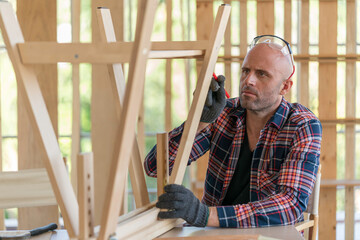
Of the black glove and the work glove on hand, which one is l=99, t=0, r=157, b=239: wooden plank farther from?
the work glove on hand

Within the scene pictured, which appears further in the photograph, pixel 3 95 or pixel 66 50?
pixel 3 95

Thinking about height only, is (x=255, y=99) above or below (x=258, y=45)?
below

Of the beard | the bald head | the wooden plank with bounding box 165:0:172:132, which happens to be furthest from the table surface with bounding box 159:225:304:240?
the wooden plank with bounding box 165:0:172:132

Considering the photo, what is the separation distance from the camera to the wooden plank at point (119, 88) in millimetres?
1630

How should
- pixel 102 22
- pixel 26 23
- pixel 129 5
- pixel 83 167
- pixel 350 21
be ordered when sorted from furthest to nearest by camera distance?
1. pixel 350 21
2. pixel 129 5
3. pixel 26 23
4. pixel 102 22
5. pixel 83 167

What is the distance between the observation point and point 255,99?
2.27 meters

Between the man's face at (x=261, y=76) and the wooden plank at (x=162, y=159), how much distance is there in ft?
2.31

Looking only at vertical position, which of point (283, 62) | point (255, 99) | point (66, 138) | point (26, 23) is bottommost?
point (66, 138)

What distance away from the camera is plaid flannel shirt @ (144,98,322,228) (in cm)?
183

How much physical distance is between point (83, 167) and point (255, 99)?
118 cm

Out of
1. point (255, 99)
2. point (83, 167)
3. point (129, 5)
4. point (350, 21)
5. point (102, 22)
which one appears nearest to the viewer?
point (83, 167)

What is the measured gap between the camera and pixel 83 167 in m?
1.23

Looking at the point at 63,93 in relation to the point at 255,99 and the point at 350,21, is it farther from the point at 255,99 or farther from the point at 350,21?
the point at 255,99

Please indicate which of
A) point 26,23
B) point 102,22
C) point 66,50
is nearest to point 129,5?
point 26,23
